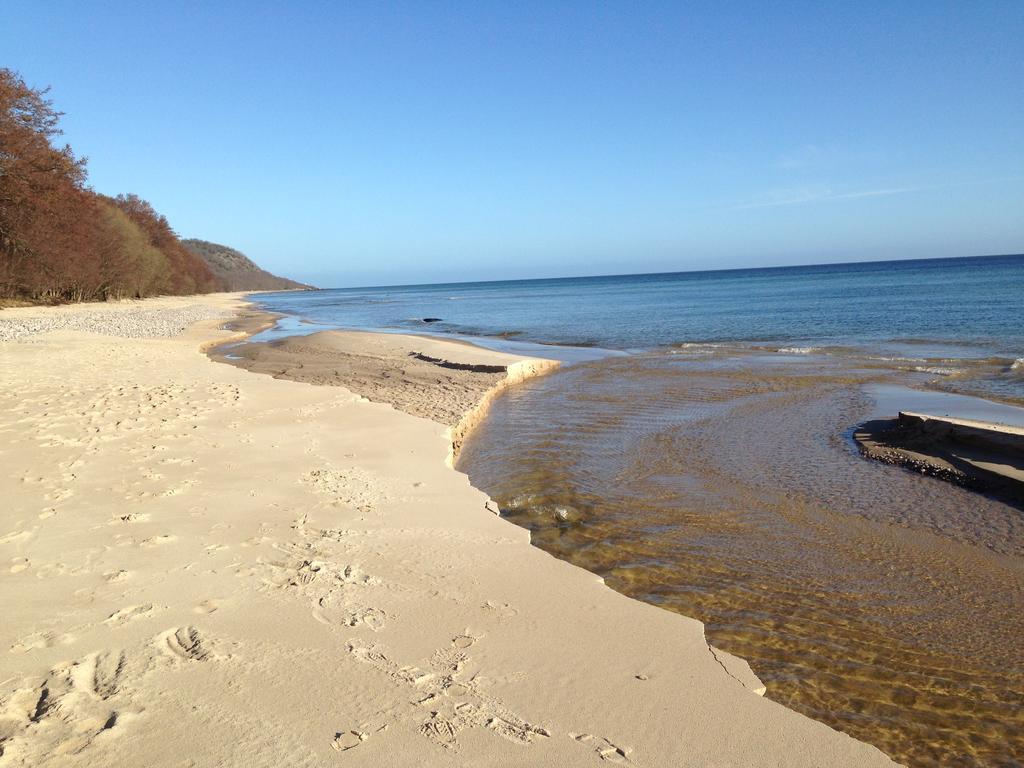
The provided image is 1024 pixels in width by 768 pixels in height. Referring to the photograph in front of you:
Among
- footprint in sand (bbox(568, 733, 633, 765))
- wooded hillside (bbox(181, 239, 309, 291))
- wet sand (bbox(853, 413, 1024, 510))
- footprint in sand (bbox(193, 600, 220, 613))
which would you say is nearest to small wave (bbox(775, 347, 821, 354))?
wet sand (bbox(853, 413, 1024, 510))

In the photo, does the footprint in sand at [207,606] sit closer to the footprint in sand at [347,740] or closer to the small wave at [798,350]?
the footprint in sand at [347,740]

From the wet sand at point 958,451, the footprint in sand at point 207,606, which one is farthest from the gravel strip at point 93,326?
the wet sand at point 958,451

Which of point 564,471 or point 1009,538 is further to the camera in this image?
point 564,471

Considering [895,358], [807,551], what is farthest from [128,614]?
[895,358]

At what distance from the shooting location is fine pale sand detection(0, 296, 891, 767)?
2.63 m

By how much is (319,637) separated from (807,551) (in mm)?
4125

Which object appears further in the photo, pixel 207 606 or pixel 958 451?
pixel 958 451

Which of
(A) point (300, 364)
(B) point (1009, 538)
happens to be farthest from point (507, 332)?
(B) point (1009, 538)

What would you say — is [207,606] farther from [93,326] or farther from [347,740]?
[93,326]

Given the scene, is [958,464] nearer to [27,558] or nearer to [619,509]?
[619,509]

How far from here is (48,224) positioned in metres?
29.6

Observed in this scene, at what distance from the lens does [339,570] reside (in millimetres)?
4305

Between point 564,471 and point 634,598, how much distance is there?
10.8 ft

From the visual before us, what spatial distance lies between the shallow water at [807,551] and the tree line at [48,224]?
27726mm
